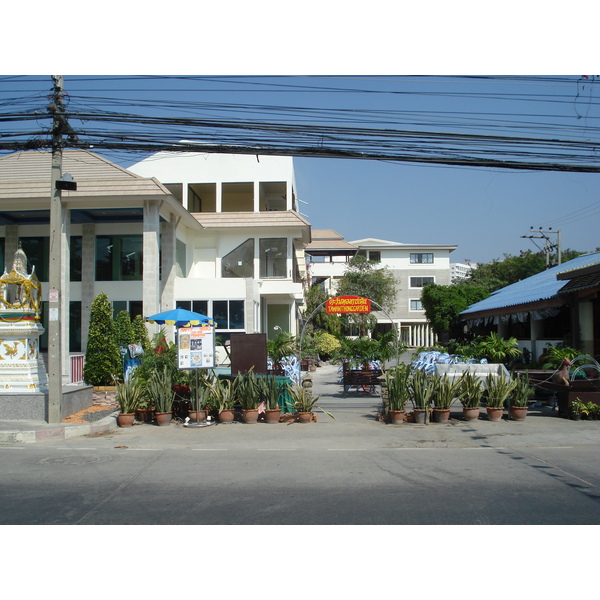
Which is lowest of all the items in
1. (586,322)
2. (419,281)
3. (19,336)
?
(19,336)

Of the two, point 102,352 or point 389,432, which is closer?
point 389,432

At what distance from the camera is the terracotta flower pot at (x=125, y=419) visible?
1230 cm

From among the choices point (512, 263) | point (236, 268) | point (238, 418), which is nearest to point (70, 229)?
point (236, 268)

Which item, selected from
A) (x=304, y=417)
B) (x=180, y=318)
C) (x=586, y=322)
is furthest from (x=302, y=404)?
(x=586, y=322)

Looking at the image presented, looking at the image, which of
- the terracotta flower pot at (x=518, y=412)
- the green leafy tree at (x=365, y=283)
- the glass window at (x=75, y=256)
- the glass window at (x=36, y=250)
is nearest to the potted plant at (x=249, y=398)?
the terracotta flower pot at (x=518, y=412)

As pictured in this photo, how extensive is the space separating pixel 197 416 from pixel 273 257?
17.0 metres

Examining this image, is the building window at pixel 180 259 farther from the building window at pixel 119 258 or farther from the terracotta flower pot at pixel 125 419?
the terracotta flower pot at pixel 125 419

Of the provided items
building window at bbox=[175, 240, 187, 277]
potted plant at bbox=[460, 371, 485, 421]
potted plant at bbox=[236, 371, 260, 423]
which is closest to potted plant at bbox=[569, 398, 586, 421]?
potted plant at bbox=[460, 371, 485, 421]

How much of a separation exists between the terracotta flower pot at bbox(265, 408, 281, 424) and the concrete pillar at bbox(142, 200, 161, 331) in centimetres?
1003

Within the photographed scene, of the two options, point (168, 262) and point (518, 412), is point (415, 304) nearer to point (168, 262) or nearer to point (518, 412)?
point (168, 262)

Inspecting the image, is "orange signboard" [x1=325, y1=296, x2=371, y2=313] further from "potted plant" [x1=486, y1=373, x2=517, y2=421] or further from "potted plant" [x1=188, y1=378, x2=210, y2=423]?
"potted plant" [x1=188, y1=378, x2=210, y2=423]

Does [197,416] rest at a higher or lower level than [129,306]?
lower

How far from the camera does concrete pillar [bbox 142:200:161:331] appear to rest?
2112 cm

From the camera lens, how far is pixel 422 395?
40.5ft
